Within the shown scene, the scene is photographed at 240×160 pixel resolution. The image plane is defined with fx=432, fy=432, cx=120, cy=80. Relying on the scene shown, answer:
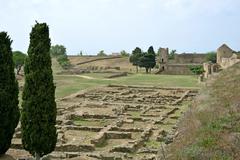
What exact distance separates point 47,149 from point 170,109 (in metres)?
18.9

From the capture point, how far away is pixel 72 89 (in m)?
45.8

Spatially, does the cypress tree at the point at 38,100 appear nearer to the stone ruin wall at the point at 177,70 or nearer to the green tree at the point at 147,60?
the green tree at the point at 147,60

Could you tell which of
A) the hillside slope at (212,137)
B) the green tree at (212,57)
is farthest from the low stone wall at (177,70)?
the hillside slope at (212,137)

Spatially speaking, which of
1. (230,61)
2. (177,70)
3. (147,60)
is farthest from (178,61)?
(230,61)

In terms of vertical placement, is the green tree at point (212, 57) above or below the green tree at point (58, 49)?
below

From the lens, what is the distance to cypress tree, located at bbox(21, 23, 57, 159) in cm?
1518

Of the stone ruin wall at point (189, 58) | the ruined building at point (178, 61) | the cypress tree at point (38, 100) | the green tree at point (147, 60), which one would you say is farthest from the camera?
the stone ruin wall at point (189, 58)

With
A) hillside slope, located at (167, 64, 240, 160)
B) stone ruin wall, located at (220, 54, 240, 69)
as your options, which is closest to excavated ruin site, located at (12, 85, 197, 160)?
hillside slope, located at (167, 64, 240, 160)

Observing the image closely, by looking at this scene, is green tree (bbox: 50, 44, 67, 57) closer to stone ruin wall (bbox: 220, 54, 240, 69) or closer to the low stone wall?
the low stone wall

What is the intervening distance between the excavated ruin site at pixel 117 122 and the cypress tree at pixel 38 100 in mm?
1133

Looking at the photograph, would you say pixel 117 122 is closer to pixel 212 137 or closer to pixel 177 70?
pixel 212 137

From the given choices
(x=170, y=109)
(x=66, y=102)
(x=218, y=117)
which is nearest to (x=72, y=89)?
(x=66, y=102)

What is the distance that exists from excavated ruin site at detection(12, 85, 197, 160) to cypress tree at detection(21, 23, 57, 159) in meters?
1.13

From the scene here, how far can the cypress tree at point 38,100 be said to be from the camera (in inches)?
598
